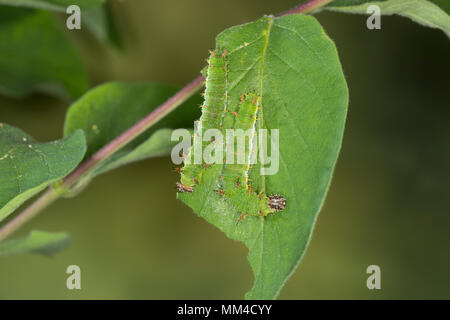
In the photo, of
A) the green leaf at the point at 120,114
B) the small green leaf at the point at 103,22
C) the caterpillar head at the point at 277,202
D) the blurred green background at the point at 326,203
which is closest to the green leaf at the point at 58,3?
the green leaf at the point at 120,114

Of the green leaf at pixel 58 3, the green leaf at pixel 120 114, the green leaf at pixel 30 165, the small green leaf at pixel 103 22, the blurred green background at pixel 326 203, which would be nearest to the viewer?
the green leaf at pixel 30 165

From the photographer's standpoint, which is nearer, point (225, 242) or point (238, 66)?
point (238, 66)

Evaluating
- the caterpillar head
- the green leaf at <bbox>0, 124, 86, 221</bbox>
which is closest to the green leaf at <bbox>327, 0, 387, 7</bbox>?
the caterpillar head

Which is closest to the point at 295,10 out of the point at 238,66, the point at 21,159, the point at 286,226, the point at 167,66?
the point at 238,66

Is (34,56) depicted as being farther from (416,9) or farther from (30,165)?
(416,9)

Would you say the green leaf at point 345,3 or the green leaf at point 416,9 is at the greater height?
the green leaf at point 345,3

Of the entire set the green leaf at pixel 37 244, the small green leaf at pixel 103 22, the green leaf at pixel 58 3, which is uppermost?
the small green leaf at pixel 103 22

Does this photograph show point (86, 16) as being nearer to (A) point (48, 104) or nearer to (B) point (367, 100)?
(A) point (48, 104)

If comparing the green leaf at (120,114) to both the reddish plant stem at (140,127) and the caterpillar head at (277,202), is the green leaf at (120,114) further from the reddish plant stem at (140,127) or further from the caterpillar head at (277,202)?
the caterpillar head at (277,202)
